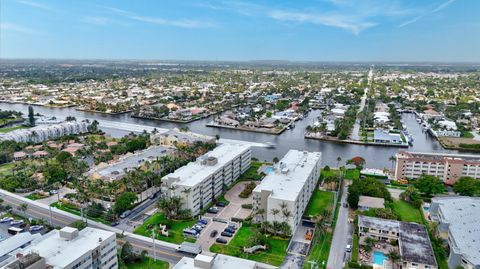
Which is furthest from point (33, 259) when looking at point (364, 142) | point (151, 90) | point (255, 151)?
point (151, 90)

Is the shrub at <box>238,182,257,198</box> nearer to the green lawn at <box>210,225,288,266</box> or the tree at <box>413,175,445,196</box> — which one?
the green lawn at <box>210,225,288,266</box>

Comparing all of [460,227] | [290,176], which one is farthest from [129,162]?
[460,227]

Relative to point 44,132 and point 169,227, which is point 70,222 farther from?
point 44,132

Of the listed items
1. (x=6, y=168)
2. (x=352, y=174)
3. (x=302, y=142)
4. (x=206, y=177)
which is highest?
(x=206, y=177)

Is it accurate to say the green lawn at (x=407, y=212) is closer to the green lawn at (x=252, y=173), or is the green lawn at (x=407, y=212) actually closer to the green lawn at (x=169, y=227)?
the green lawn at (x=252, y=173)

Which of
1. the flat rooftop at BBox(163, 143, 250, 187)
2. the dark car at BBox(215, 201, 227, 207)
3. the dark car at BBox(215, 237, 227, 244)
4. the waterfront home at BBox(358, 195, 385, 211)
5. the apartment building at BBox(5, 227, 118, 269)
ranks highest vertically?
the flat rooftop at BBox(163, 143, 250, 187)

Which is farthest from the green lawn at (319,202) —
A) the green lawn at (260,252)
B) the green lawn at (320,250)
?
the green lawn at (260,252)

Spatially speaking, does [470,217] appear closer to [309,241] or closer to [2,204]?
[309,241]

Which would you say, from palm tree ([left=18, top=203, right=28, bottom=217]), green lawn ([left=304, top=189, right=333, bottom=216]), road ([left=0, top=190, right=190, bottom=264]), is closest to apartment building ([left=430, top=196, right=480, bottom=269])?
green lawn ([left=304, top=189, right=333, bottom=216])
